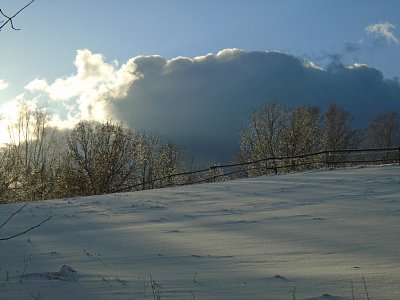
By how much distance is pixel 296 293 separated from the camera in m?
3.57

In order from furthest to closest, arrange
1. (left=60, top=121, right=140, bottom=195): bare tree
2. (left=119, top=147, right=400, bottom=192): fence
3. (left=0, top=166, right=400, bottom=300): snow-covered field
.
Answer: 1. (left=60, top=121, right=140, bottom=195): bare tree
2. (left=119, top=147, right=400, bottom=192): fence
3. (left=0, top=166, right=400, bottom=300): snow-covered field

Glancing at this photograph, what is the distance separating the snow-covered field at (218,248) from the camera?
3.83m

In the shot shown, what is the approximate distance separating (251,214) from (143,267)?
14.3ft

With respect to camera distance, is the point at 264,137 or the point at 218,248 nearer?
the point at 218,248

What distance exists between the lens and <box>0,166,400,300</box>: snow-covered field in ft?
12.6

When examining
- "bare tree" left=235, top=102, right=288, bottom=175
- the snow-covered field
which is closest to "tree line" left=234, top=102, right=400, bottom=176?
"bare tree" left=235, top=102, right=288, bottom=175

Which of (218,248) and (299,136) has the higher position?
(299,136)

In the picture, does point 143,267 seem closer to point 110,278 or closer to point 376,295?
point 110,278

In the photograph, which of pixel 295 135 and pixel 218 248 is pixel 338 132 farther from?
pixel 218 248

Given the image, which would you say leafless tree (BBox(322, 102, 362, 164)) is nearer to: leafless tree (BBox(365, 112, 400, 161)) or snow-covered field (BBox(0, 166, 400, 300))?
leafless tree (BBox(365, 112, 400, 161))

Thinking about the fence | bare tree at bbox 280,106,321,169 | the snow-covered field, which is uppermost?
bare tree at bbox 280,106,321,169

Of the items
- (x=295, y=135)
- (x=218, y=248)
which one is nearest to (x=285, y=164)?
(x=295, y=135)

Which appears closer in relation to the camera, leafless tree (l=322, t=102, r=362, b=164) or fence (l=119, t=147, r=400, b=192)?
fence (l=119, t=147, r=400, b=192)

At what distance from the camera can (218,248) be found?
19.1 ft
